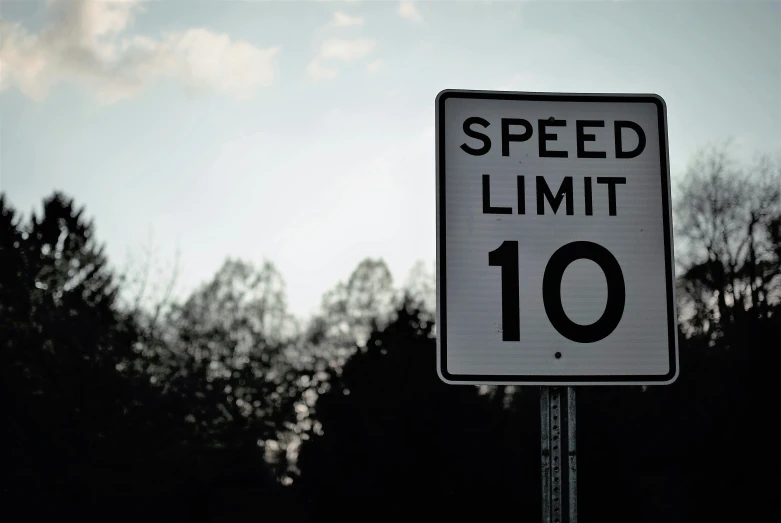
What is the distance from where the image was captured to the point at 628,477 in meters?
23.6

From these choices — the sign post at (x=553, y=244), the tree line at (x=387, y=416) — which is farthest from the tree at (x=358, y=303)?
the sign post at (x=553, y=244)

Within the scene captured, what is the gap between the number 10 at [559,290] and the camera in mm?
2049

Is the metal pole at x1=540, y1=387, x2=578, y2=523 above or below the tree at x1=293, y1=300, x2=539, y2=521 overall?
above

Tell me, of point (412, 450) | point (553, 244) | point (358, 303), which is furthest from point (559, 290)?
point (358, 303)

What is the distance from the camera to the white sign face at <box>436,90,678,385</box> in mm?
2043

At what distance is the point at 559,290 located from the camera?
6.80 feet

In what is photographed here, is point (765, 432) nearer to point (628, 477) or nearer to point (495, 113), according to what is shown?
point (628, 477)

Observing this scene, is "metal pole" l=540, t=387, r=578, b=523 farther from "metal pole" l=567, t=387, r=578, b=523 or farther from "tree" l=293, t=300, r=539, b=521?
"tree" l=293, t=300, r=539, b=521

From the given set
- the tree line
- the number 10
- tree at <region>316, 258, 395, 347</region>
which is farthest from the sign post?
tree at <region>316, 258, 395, 347</region>

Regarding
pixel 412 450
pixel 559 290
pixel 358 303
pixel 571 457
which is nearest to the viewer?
pixel 571 457

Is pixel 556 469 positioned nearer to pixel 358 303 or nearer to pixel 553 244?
pixel 553 244

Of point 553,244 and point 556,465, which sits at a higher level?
point 553,244

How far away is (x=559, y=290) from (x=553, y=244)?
0.43ft

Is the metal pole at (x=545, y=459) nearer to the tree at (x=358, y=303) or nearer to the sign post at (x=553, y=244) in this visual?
the sign post at (x=553, y=244)
